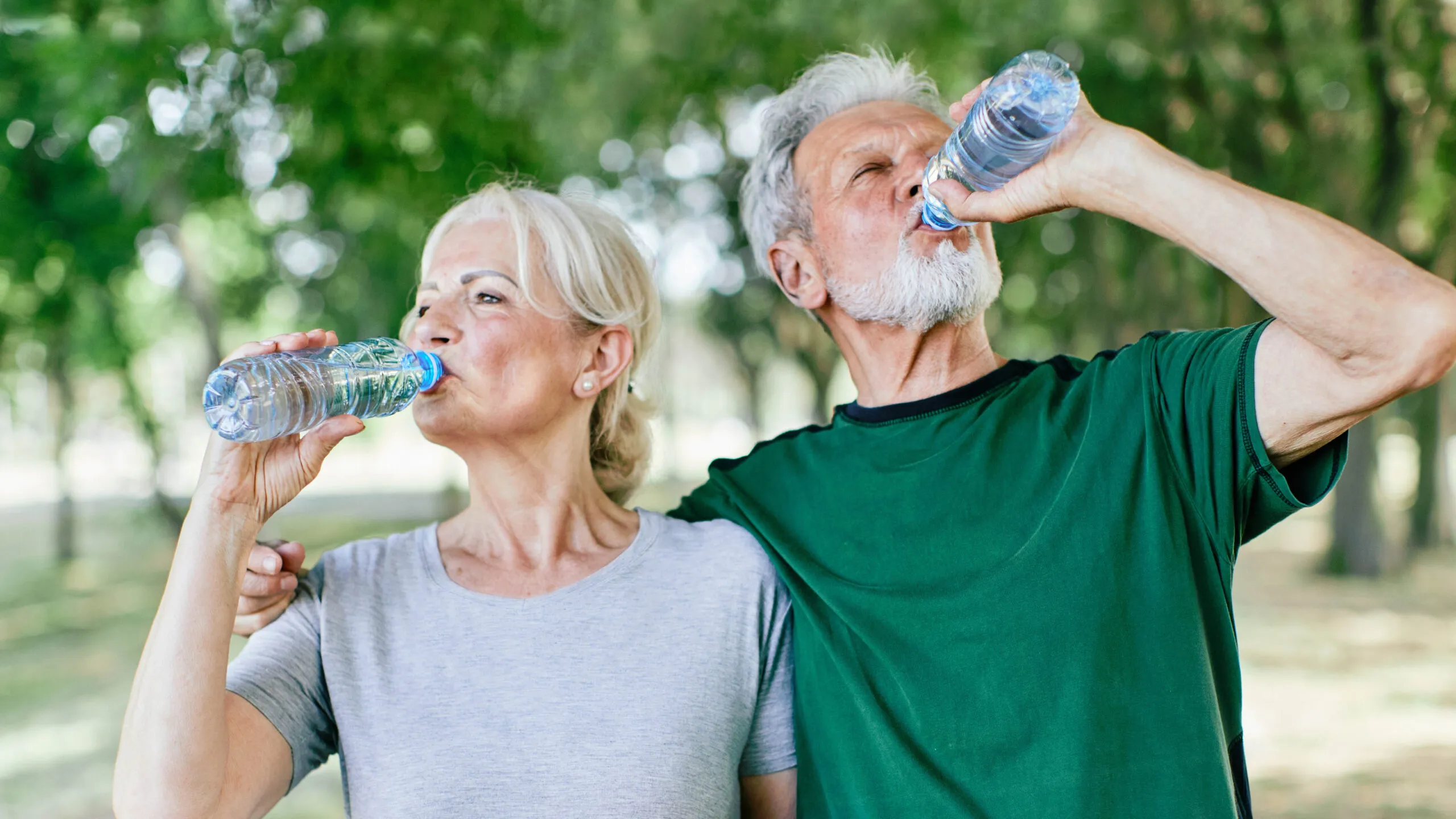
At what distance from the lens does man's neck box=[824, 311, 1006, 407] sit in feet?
8.27

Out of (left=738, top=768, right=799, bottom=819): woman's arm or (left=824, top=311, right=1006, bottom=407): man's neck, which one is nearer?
(left=738, top=768, right=799, bottom=819): woman's arm

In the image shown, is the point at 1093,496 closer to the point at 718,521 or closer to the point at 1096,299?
the point at 718,521

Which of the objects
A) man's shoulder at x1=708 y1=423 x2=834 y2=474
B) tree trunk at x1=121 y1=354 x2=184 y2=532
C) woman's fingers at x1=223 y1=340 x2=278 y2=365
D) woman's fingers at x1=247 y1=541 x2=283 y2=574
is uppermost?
tree trunk at x1=121 y1=354 x2=184 y2=532

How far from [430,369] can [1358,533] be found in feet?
42.9

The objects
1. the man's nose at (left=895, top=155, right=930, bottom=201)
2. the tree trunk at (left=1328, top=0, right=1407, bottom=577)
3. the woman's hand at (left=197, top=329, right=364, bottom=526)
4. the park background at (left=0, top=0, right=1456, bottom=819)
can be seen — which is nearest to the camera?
the woman's hand at (left=197, top=329, right=364, bottom=526)

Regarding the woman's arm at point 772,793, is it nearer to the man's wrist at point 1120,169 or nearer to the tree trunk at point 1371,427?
the man's wrist at point 1120,169

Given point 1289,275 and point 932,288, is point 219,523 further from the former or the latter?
point 1289,275

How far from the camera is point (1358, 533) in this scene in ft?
42.5

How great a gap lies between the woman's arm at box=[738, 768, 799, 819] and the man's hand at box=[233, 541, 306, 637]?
0.95m

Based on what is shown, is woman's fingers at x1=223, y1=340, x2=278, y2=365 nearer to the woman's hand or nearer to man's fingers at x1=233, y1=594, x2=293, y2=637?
the woman's hand

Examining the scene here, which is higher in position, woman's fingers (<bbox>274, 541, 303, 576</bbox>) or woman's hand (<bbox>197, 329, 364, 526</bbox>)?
woman's hand (<bbox>197, 329, 364, 526</bbox>)

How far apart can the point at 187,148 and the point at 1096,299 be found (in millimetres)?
10087

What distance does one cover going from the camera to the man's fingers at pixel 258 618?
2162mm

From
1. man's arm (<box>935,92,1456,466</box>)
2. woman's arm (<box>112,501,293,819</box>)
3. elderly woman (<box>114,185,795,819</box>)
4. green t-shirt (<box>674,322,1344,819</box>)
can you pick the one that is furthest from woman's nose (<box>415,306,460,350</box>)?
man's arm (<box>935,92,1456,466</box>)
